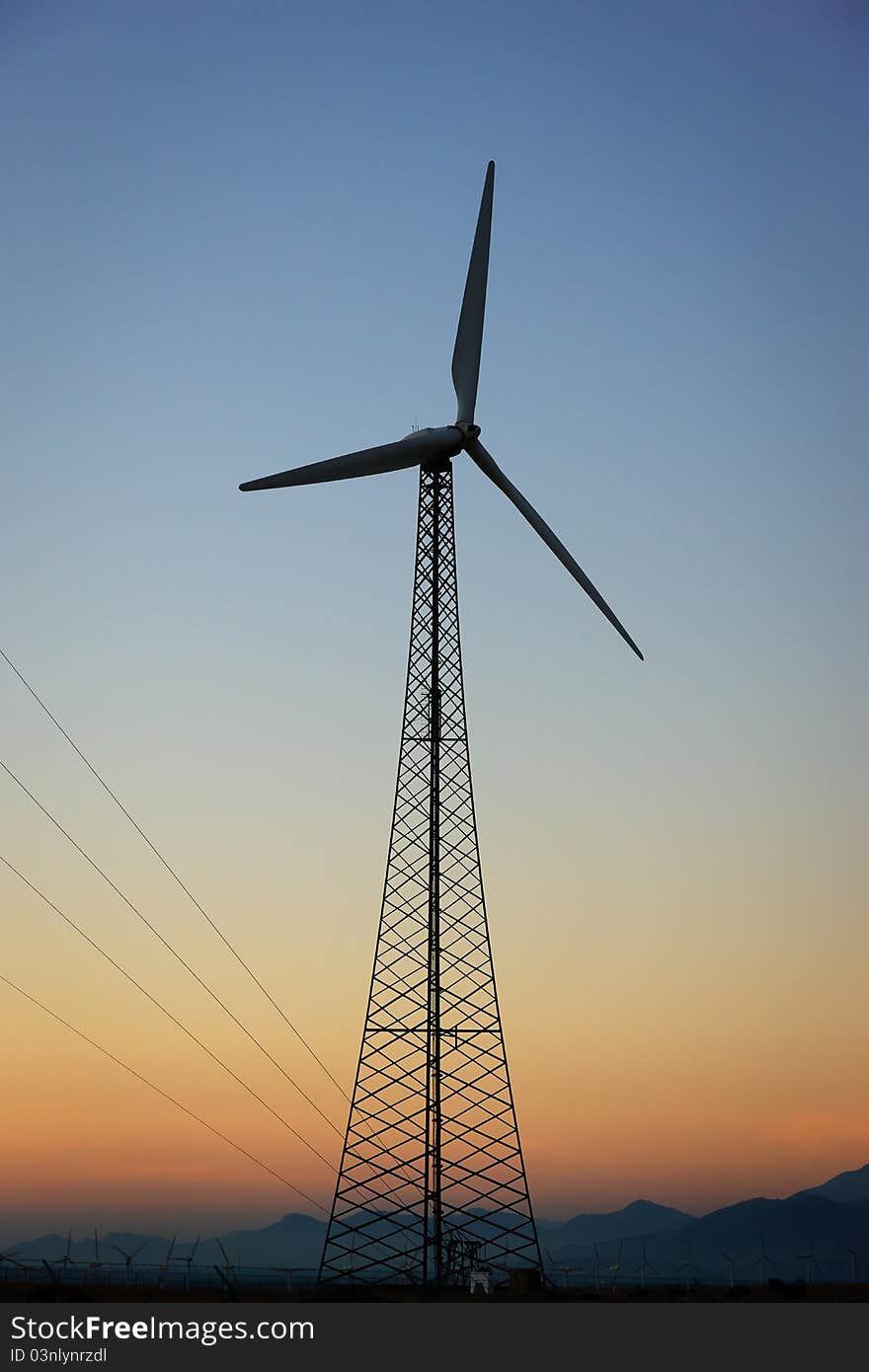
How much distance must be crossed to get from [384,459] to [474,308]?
10.1m

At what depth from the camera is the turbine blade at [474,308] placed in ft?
248

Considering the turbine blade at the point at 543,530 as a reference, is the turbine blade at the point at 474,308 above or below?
above

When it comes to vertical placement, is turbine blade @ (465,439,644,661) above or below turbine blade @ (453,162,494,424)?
below

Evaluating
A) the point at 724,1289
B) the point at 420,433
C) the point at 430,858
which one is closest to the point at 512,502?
the point at 420,433

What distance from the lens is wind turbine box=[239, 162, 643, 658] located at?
232 ft

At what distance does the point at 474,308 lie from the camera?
253ft

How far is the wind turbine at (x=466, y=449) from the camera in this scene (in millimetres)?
70725

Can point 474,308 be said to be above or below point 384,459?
above
